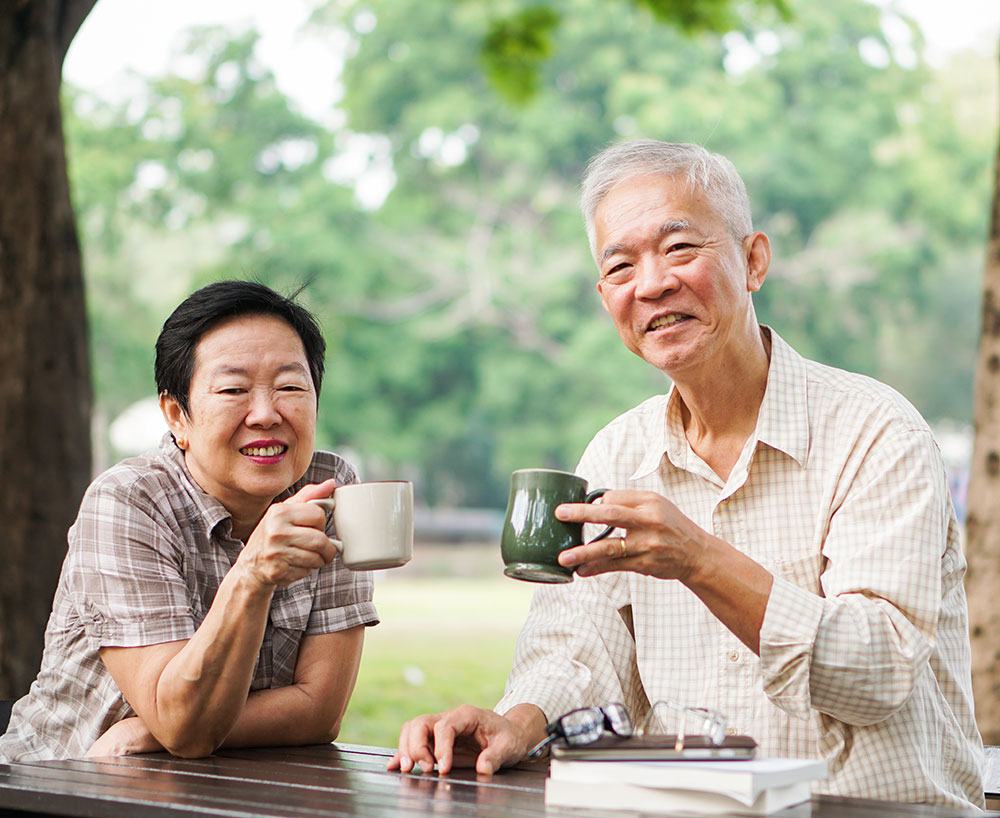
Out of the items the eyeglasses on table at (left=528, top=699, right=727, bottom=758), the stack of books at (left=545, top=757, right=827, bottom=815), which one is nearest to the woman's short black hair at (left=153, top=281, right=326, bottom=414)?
the eyeglasses on table at (left=528, top=699, right=727, bottom=758)

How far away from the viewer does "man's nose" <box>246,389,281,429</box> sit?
2.41 metres

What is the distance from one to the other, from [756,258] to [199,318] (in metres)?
1.14

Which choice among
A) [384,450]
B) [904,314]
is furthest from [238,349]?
[904,314]

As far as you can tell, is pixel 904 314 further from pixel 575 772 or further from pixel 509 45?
pixel 575 772

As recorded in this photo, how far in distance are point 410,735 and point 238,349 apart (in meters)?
0.84

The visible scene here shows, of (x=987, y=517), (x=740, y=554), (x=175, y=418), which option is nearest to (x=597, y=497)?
(x=740, y=554)

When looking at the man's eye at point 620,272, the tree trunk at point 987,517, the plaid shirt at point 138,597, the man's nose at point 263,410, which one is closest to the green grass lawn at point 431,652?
the tree trunk at point 987,517

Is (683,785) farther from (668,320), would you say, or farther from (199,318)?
(199,318)

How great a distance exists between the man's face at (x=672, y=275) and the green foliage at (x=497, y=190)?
1680 centimetres

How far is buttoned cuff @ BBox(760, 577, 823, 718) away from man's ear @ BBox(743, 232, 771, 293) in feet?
2.51

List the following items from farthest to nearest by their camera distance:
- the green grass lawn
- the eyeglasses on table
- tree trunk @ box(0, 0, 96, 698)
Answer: the green grass lawn, tree trunk @ box(0, 0, 96, 698), the eyeglasses on table

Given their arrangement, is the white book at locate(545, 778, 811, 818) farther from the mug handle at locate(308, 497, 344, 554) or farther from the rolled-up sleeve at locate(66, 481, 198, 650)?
A: the rolled-up sleeve at locate(66, 481, 198, 650)

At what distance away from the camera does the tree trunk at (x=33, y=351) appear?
386 centimetres

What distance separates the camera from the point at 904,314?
23766 millimetres
